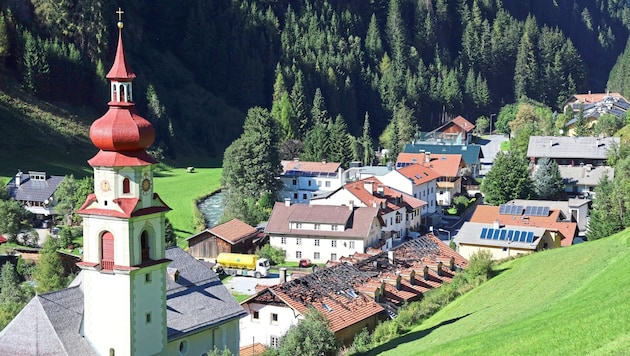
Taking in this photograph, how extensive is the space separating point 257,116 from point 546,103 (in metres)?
88.2

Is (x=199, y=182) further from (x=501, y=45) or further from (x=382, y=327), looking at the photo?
(x=501, y=45)

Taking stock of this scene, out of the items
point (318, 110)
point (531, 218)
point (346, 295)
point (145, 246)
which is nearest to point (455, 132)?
point (318, 110)

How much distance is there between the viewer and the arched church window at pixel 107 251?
38219 mm

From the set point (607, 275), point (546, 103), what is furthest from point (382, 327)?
point (546, 103)

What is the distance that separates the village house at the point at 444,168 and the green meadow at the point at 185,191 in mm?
19858

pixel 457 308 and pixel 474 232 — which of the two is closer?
pixel 457 308

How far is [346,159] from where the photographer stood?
360 ft

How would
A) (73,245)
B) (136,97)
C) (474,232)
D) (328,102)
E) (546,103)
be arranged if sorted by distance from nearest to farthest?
(474,232), (73,245), (136,97), (328,102), (546,103)

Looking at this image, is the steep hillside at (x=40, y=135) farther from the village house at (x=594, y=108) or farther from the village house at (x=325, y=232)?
the village house at (x=594, y=108)

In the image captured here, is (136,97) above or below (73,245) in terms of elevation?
above

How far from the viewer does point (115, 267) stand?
124 ft

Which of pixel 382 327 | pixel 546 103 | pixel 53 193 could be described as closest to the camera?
pixel 382 327

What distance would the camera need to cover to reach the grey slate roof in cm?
3772

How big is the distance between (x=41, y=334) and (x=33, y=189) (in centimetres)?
4808
